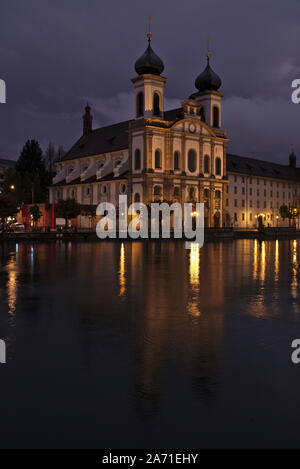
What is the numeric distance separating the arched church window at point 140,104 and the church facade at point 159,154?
0.50ft

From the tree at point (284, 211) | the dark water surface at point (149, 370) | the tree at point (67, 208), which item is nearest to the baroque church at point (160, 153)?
the tree at point (67, 208)

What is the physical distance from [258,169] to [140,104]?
41.2 m

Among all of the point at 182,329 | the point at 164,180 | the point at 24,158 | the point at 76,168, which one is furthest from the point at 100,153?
the point at 182,329

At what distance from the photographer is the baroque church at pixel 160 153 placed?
77.2 metres

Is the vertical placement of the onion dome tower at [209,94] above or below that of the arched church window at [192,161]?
above

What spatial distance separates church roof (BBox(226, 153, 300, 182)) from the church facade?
11.8m

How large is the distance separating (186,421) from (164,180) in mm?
74043

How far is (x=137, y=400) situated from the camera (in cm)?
563

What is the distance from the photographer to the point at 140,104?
78.6 m

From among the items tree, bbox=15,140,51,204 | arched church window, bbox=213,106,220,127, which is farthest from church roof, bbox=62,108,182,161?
tree, bbox=15,140,51,204

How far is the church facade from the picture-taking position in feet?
254

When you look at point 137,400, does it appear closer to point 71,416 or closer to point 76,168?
point 71,416

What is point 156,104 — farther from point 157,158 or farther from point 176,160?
point 176,160

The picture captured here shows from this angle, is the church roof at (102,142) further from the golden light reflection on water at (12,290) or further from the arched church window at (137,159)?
the golden light reflection on water at (12,290)
